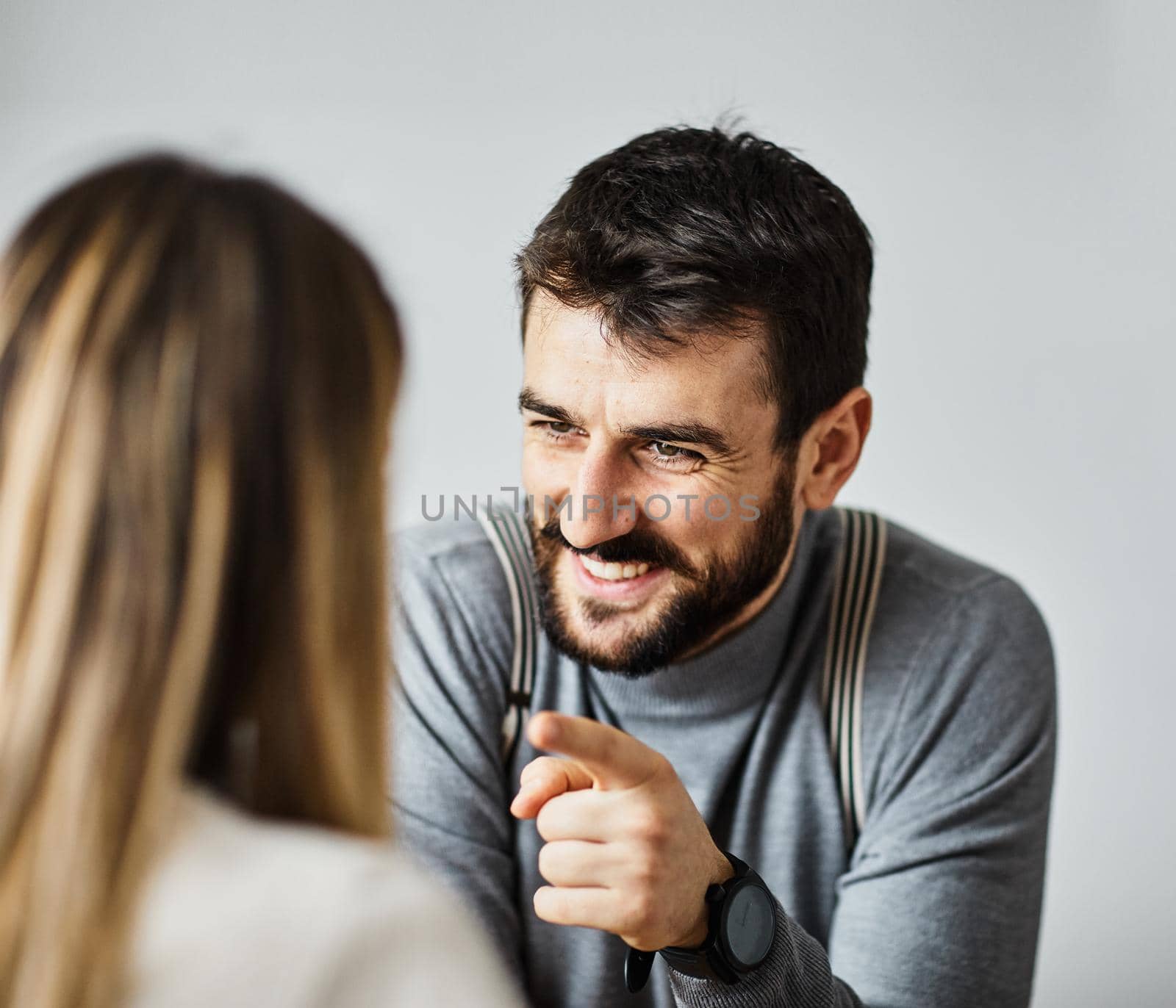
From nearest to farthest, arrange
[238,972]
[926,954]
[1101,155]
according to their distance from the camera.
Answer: [238,972], [926,954], [1101,155]

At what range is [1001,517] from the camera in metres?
2.04

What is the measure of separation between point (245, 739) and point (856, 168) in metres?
1.61

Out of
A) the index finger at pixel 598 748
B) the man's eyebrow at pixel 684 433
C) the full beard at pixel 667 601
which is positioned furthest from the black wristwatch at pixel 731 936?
the man's eyebrow at pixel 684 433

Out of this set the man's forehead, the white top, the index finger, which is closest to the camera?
the white top

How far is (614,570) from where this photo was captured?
1.28 meters

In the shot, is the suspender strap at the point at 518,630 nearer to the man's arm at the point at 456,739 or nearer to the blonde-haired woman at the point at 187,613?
the man's arm at the point at 456,739

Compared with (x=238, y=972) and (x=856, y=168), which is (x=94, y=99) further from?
(x=238, y=972)

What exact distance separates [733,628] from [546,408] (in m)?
0.32

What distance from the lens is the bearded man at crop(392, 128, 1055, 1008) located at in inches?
47.4

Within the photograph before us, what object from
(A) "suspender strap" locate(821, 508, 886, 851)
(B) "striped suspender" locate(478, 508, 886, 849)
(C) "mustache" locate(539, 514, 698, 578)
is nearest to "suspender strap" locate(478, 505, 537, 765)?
(B) "striped suspender" locate(478, 508, 886, 849)

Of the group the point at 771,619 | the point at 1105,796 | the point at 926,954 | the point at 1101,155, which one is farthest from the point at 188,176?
the point at 1105,796

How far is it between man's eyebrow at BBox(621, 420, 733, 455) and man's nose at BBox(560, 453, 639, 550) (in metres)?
0.04

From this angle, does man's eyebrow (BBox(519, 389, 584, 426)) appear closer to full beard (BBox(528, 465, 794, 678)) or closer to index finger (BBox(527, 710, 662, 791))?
full beard (BBox(528, 465, 794, 678))

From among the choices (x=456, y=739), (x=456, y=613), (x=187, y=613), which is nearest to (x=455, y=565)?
(x=456, y=613)
